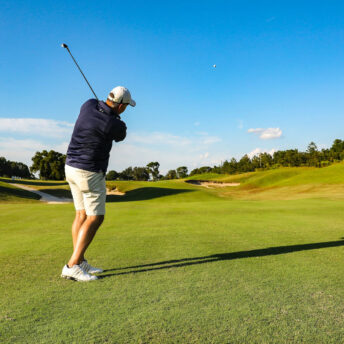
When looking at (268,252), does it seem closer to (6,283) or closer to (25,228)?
(6,283)

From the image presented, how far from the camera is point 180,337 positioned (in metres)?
2.29

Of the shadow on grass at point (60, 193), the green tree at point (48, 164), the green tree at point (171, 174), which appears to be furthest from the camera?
the green tree at point (171, 174)

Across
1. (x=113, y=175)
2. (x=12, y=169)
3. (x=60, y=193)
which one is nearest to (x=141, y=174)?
(x=113, y=175)

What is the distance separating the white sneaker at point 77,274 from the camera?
3742 millimetres

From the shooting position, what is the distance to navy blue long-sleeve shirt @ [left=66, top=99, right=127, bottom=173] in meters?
4.11

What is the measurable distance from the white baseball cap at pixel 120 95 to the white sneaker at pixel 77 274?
2.31 metres

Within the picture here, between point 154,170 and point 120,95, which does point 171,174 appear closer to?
point 154,170

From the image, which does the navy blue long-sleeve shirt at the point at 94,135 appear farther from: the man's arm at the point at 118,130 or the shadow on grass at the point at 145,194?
the shadow on grass at the point at 145,194

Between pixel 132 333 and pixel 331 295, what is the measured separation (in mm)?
2148

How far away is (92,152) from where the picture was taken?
419 centimetres

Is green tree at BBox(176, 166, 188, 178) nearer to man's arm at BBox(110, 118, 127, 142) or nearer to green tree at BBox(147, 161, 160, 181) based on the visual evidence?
green tree at BBox(147, 161, 160, 181)

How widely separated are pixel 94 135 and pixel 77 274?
185 cm

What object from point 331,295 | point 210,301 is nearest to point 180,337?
point 210,301

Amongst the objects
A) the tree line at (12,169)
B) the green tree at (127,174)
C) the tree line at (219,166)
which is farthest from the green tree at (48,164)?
the green tree at (127,174)
